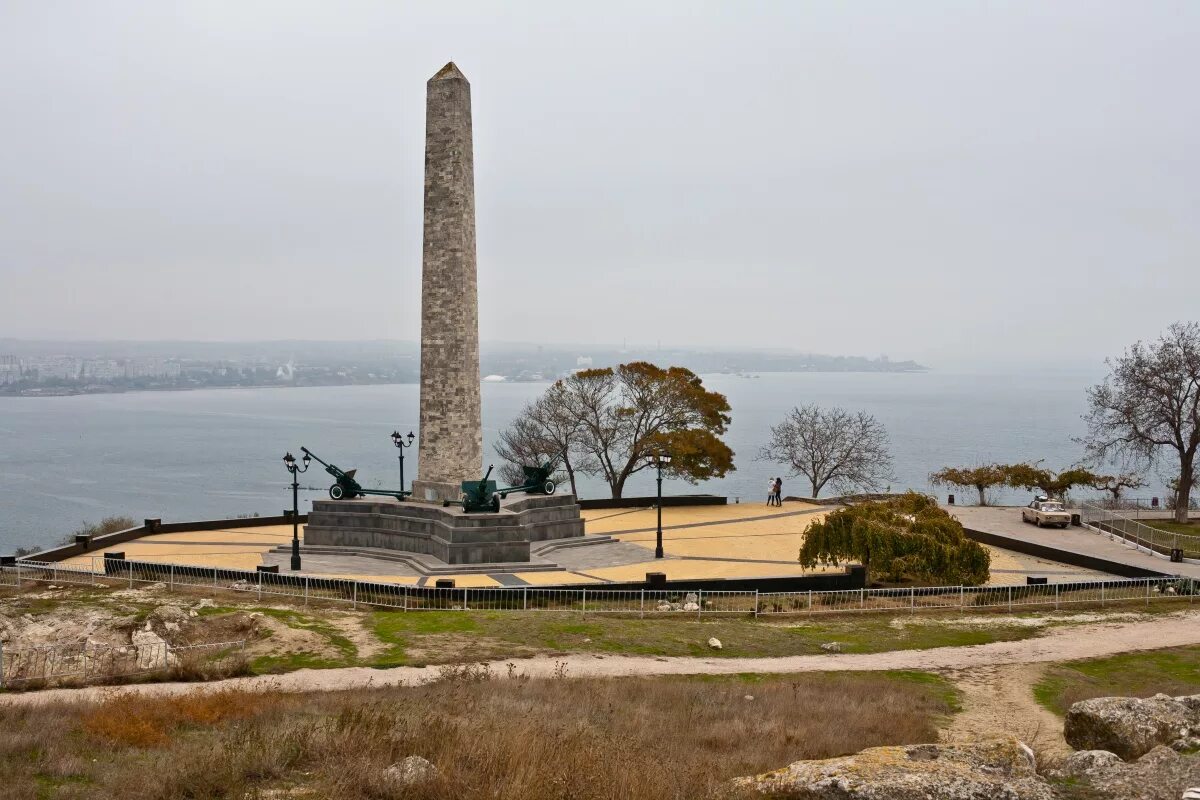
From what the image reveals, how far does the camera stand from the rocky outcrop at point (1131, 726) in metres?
9.58

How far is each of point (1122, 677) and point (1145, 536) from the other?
20561 millimetres

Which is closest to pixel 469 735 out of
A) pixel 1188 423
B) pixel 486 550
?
pixel 486 550

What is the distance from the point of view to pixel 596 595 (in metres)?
21.7

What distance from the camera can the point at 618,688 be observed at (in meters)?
13.4

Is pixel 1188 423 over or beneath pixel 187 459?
over

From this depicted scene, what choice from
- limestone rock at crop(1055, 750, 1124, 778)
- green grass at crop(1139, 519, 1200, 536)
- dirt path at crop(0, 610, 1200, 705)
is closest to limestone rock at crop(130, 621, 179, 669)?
dirt path at crop(0, 610, 1200, 705)

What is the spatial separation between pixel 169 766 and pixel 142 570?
15747mm

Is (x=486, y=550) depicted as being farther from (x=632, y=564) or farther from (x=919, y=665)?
(x=919, y=665)

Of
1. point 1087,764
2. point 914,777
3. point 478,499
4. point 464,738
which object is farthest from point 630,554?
point 914,777

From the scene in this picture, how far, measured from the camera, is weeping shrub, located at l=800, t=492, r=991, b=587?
24.6m

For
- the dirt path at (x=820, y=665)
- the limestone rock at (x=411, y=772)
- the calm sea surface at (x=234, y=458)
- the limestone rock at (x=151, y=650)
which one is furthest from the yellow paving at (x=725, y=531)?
the calm sea surface at (x=234, y=458)

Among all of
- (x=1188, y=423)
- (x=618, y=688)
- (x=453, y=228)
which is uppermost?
(x=453, y=228)

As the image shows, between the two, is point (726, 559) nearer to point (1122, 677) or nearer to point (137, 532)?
point (1122, 677)

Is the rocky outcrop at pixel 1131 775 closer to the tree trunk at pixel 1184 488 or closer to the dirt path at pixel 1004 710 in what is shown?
the dirt path at pixel 1004 710
